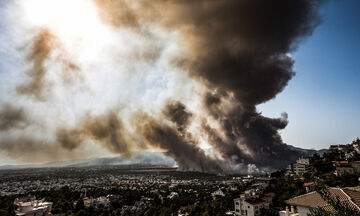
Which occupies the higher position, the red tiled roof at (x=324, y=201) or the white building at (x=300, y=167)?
the red tiled roof at (x=324, y=201)

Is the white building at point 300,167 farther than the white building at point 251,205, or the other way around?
the white building at point 300,167

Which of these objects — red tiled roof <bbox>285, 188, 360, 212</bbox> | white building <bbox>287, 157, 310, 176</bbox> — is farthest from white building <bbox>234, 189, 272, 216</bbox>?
white building <bbox>287, 157, 310, 176</bbox>

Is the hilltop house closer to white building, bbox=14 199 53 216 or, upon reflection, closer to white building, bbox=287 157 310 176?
white building, bbox=14 199 53 216

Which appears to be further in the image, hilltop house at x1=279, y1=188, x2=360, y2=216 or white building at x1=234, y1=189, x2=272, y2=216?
white building at x1=234, y1=189, x2=272, y2=216

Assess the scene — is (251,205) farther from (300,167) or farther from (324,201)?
(300,167)

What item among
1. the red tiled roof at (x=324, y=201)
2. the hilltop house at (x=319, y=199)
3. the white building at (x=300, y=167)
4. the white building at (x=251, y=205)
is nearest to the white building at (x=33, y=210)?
the white building at (x=251, y=205)

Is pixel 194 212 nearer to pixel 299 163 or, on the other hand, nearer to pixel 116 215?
pixel 116 215

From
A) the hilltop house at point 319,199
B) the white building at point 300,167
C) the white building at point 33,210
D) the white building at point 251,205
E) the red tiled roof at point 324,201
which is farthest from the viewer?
the white building at point 300,167

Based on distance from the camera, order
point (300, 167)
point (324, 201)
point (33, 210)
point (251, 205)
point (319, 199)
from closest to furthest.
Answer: point (324, 201) < point (319, 199) < point (251, 205) < point (33, 210) < point (300, 167)

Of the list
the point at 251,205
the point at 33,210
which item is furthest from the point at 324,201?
the point at 33,210

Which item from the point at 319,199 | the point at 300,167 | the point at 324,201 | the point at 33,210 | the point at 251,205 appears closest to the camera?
the point at 324,201

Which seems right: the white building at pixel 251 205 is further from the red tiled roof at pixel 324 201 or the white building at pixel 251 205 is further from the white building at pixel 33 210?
the white building at pixel 33 210

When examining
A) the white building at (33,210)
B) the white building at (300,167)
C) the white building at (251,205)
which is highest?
the white building at (300,167)
